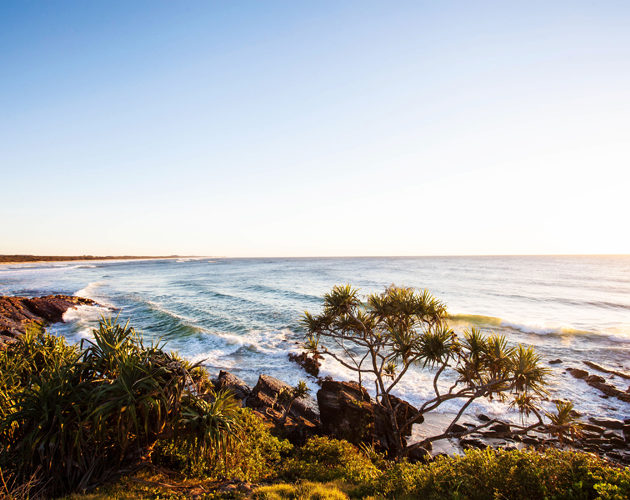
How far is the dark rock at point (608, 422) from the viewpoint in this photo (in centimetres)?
1235

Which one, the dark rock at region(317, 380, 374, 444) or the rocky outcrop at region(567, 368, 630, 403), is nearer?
the dark rock at region(317, 380, 374, 444)

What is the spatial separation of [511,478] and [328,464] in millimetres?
4544

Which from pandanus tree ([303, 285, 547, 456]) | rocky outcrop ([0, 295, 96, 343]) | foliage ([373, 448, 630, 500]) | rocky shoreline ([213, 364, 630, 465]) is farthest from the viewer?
rocky outcrop ([0, 295, 96, 343])

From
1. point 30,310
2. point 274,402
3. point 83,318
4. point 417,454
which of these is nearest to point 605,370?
point 417,454

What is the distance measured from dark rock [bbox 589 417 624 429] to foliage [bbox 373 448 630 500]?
9.32m

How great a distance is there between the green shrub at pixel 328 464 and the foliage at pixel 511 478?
913mm

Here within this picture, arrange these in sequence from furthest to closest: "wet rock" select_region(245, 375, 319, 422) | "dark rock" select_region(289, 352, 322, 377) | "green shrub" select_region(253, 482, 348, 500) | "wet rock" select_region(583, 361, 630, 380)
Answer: "dark rock" select_region(289, 352, 322, 377)
"wet rock" select_region(583, 361, 630, 380)
"wet rock" select_region(245, 375, 319, 422)
"green shrub" select_region(253, 482, 348, 500)

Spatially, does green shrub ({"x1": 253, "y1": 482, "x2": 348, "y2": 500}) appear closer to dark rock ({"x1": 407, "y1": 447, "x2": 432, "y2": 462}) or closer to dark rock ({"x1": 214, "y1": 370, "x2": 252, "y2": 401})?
dark rock ({"x1": 407, "y1": 447, "x2": 432, "y2": 462})

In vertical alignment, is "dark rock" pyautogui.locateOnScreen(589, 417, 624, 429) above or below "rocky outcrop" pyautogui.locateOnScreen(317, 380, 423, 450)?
below

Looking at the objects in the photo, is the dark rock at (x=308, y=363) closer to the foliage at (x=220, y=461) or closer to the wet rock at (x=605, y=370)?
the foliage at (x=220, y=461)

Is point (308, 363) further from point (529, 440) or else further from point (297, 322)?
point (529, 440)

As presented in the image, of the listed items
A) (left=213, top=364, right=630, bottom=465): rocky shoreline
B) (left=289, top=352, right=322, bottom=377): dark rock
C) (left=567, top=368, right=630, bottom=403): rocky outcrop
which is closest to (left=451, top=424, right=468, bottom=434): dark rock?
(left=213, top=364, right=630, bottom=465): rocky shoreline

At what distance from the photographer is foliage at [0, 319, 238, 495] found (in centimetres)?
559

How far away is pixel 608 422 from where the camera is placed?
12.6 metres
